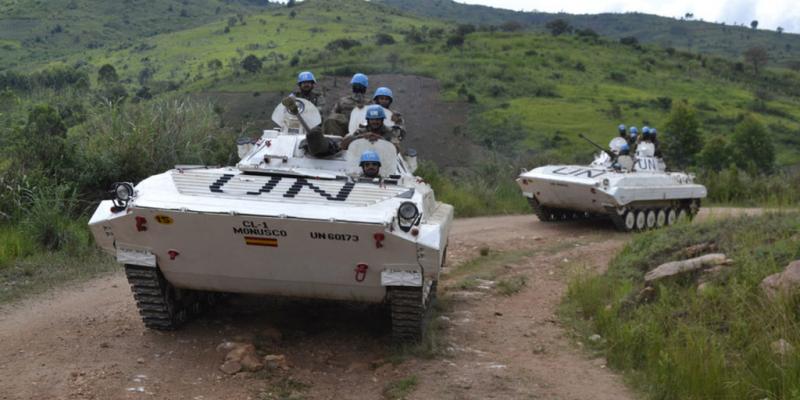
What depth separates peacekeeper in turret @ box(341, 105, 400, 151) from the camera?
8133 mm

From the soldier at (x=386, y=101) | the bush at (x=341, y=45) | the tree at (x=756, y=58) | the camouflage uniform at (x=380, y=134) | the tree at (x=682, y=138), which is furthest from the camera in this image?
the tree at (x=756, y=58)

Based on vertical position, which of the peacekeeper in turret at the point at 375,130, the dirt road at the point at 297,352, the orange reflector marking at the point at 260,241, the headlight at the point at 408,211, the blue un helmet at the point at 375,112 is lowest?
the dirt road at the point at 297,352

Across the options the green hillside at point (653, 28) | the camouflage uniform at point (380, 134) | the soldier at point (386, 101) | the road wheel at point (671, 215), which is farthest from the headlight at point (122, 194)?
the green hillside at point (653, 28)

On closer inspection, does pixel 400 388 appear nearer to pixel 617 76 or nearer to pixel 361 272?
pixel 361 272

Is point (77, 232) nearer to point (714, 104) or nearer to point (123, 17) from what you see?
point (714, 104)

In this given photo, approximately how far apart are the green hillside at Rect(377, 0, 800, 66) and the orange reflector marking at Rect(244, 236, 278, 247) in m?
113

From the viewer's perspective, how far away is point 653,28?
142000 mm

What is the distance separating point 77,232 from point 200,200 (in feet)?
19.7

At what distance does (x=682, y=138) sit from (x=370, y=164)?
125ft

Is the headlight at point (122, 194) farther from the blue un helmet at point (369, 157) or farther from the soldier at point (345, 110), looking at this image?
the soldier at point (345, 110)

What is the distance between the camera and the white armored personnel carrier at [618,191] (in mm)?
15352

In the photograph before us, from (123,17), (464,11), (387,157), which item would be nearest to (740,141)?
(387,157)

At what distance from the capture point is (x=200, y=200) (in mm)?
6500

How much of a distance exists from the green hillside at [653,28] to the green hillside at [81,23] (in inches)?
1285
